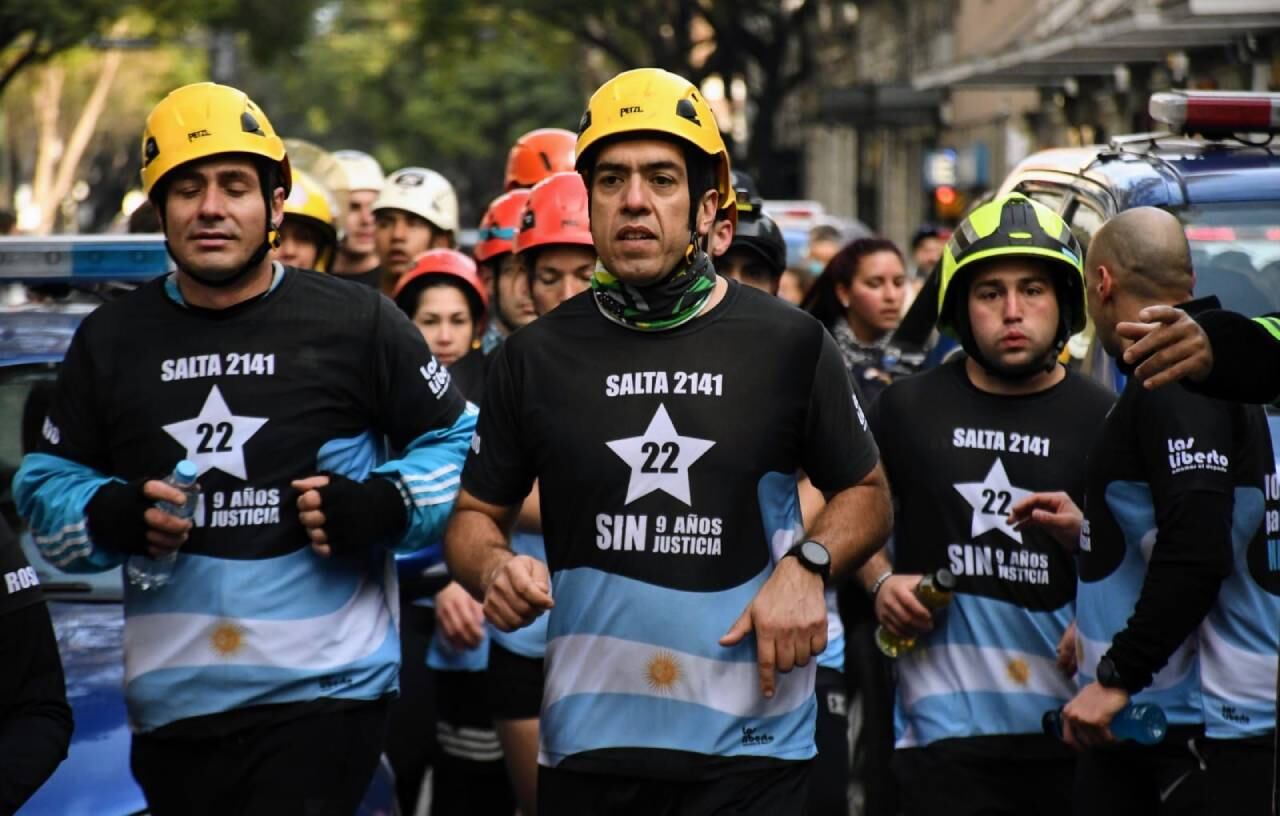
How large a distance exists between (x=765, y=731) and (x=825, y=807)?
7.34 feet

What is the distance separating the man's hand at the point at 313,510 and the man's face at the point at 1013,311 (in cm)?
190

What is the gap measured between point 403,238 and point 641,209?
16.0ft

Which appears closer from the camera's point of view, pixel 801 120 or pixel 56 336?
pixel 56 336

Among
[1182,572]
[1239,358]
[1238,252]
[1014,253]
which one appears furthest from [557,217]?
[1239,358]

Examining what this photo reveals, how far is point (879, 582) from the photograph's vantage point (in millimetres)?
5992

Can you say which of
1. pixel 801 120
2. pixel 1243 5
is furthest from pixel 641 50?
pixel 1243 5

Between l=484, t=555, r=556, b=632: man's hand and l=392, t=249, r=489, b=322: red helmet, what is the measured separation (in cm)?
338

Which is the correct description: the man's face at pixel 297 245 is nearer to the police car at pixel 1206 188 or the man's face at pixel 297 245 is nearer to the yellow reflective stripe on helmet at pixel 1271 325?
the police car at pixel 1206 188

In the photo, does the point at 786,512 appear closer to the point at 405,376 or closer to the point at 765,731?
the point at 765,731

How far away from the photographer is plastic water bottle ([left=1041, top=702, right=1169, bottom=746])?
5227 mm

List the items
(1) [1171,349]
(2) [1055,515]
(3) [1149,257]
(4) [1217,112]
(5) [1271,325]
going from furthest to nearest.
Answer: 1. (4) [1217,112]
2. (2) [1055,515]
3. (3) [1149,257]
4. (5) [1271,325]
5. (1) [1171,349]

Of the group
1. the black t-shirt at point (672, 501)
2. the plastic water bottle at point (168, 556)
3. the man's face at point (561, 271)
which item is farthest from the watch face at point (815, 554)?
the man's face at point (561, 271)

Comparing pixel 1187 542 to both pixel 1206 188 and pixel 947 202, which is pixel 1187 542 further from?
pixel 947 202

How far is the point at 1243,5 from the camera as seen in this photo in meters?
20.7
